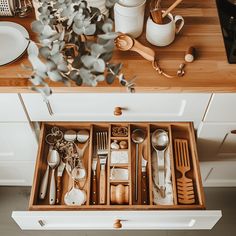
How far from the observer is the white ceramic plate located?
107cm

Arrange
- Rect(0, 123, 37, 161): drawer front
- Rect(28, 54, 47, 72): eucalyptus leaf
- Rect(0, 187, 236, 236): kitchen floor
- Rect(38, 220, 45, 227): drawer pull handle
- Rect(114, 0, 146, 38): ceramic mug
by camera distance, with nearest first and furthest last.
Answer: Rect(28, 54, 47, 72): eucalyptus leaf
Rect(114, 0, 146, 38): ceramic mug
Rect(38, 220, 45, 227): drawer pull handle
Rect(0, 123, 37, 161): drawer front
Rect(0, 187, 236, 236): kitchen floor

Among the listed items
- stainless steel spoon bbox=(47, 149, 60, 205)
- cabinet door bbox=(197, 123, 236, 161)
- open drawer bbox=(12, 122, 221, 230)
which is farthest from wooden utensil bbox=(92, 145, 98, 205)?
cabinet door bbox=(197, 123, 236, 161)

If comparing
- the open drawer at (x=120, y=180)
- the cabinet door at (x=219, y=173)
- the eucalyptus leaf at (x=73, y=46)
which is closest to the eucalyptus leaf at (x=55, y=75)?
the eucalyptus leaf at (x=73, y=46)

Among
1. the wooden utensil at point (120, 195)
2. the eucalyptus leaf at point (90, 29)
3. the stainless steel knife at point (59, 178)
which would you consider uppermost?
the eucalyptus leaf at point (90, 29)

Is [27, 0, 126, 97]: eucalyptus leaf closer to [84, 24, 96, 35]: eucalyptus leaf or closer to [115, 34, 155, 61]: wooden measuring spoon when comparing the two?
[84, 24, 96, 35]: eucalyptus leaf

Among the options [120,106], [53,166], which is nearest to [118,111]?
[120,106]

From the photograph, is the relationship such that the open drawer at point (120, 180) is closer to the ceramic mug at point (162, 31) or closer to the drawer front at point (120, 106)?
the drawer front at point (120, 106)

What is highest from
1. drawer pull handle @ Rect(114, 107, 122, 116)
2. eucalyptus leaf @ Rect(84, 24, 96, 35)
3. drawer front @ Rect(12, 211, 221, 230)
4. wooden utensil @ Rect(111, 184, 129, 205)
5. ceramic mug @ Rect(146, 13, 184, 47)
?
ceramic mug @ Rect(146, 13, 184, 47)

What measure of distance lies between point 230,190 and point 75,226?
786 mm

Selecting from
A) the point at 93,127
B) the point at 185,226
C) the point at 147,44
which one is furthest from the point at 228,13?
the point at 185,226

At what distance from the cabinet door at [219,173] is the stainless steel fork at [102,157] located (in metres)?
0.45

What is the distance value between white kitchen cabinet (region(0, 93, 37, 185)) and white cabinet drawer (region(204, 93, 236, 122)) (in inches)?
22.0

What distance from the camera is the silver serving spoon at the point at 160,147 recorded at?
1.18 metres

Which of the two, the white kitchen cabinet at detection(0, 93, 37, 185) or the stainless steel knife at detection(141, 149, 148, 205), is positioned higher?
the white kitchen cabinet at detection(0, 93, 37, 185)
